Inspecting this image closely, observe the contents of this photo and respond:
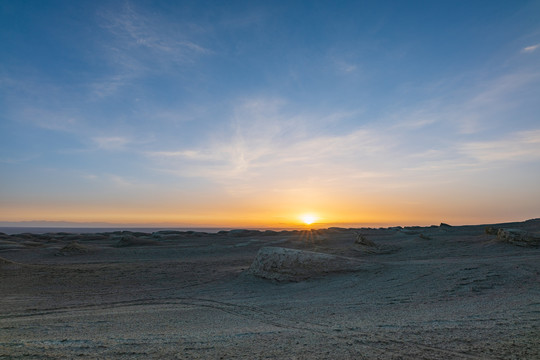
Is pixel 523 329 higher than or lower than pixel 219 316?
higher

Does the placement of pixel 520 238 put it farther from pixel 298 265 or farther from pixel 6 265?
pixel 6 265

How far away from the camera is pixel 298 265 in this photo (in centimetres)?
1267

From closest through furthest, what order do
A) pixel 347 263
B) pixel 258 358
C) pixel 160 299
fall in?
1. pixel 258 358
2. pixel 160 299
3. pixel 347 263

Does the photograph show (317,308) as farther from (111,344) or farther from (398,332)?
(111,344)

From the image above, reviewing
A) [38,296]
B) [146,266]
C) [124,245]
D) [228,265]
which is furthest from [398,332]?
[124,245]

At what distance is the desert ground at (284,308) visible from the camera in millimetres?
4773

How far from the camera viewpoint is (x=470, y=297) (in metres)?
8.00

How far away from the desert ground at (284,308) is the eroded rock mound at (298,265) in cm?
4

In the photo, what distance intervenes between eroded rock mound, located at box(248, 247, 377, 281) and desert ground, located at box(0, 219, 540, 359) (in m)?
0.04

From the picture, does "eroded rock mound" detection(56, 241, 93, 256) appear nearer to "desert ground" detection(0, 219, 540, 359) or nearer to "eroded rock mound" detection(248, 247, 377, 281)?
"desert ground" detection(0, 219, 540, 359)

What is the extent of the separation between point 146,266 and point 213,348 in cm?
1396

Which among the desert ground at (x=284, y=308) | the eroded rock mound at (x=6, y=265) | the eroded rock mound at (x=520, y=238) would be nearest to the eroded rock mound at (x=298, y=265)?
the desert ground at (x=284, y=308)

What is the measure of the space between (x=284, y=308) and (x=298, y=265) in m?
4.17

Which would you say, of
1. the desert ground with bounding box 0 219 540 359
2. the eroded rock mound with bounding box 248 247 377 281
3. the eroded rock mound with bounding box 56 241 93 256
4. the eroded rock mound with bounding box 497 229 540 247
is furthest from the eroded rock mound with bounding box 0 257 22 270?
the eroded rock mound with bounding box 497 229 540 247
